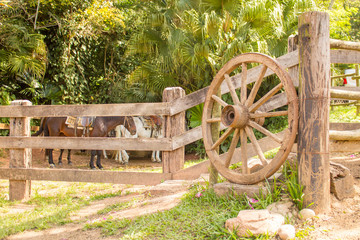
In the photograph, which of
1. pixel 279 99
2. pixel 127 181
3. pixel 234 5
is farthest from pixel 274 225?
pixel 234 5

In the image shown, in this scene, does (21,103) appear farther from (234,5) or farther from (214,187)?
(234,5)

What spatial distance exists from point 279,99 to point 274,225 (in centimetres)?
209

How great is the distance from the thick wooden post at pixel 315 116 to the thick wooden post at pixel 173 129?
1.90 metres

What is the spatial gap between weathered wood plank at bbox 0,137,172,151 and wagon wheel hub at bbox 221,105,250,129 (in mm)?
1326

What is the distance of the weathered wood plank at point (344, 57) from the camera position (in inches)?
156

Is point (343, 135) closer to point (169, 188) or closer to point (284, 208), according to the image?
point (284, 208)

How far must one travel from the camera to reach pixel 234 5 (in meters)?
9.00

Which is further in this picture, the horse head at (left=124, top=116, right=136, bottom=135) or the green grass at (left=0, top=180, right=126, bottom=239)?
the horse head at (left=124, top=116, right=136, bottom=135)

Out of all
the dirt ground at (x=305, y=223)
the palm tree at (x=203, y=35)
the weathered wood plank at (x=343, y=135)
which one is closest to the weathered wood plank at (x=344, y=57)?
the weathered wood plank at (x=343, y=135)

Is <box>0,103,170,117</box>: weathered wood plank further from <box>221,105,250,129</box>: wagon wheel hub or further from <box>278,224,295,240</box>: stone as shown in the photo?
<box>278,224,295,240</box>: stone

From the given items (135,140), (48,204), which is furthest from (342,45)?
(48,204)

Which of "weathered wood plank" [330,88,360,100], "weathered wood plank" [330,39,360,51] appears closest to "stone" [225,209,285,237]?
"weathered wood plank" [330,88,360,100]

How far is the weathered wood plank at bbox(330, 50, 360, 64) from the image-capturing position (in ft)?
13.0

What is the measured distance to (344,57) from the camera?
158 inches
